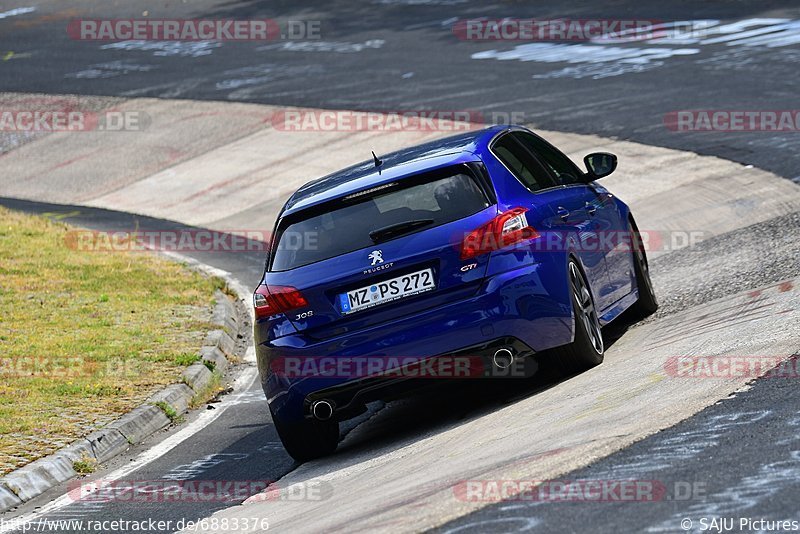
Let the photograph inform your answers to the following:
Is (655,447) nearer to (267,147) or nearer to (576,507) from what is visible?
(576,507)

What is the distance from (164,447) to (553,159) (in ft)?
10.9

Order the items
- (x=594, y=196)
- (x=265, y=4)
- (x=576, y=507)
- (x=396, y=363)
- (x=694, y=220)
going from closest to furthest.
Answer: (x=576, y=507) < (x=396, y=363) < (x=594, y=196) < (x=694, y=220) < (x=265, y=4)

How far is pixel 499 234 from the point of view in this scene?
8148 millimetres

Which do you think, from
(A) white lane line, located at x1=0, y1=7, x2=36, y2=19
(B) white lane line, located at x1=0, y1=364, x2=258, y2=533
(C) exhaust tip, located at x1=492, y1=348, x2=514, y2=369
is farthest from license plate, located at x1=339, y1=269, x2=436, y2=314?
(A) white lane line, located at x1=0, y1=7, x2=36, y2=19

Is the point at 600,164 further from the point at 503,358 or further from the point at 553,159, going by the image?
the point at 503,358

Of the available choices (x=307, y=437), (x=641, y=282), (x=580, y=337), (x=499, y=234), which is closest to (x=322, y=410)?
(x=307, y=437)

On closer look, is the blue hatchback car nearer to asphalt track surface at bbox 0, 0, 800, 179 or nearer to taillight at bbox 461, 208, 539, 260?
taillight at bbox 461, 208, 539, 260

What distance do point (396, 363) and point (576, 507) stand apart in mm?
2387

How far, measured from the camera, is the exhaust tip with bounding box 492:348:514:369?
8039 mm

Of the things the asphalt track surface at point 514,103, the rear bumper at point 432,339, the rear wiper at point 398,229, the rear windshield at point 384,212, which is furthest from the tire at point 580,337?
the rear wiper at point 398,229

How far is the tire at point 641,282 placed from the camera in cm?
1045

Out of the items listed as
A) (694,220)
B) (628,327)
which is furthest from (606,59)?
(628,327)

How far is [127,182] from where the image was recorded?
23.7 meters

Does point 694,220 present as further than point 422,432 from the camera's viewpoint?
Yes
